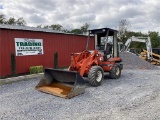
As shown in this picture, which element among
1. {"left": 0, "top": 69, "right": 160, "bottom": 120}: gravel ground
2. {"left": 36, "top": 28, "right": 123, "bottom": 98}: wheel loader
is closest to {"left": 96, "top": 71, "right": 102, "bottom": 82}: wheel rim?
{"left": 36, "top": 28, "right": 123, "bottom": 98}: wheel loader

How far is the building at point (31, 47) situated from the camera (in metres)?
10.3

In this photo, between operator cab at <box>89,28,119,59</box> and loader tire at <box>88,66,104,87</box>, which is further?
operator cab at <box>89,28,119,59</box>

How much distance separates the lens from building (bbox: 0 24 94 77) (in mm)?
10316

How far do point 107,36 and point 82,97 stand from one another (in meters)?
3.62

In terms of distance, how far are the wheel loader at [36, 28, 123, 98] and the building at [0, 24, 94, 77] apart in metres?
3.68

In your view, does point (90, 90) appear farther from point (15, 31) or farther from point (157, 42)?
point (157, 42)

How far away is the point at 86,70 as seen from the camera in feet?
26.5

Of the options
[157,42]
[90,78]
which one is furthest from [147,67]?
[157,42]

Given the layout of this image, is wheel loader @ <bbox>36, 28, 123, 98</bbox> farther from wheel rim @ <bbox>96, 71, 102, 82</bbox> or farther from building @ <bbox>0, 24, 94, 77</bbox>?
building @ <bbox>0, 24, 94, 77</bbox>

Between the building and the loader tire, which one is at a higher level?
the building

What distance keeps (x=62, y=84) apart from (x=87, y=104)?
6.22ft

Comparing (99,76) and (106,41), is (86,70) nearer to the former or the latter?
(99,76)

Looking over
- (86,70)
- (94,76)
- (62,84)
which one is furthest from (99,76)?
(62,84)

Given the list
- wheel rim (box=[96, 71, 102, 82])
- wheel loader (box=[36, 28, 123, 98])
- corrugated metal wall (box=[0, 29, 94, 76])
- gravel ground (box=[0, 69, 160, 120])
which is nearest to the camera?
gravel ground (box=[0, 69, 160, 120])
